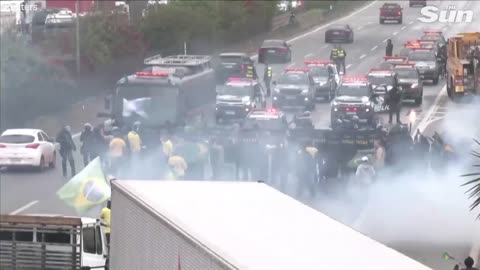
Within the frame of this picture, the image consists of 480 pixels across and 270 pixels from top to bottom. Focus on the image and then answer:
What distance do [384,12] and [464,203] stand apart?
1850 inches

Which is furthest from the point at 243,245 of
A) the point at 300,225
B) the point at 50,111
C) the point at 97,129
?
the point at 50,111

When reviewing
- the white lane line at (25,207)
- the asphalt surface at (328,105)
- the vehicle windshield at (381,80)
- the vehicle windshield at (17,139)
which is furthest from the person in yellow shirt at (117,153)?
the vehicle windshield at (381,80)

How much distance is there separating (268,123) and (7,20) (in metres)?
14.0

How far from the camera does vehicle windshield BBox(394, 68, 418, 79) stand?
4578 centimetres

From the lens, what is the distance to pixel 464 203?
2325cm

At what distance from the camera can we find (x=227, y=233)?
39.1 ft

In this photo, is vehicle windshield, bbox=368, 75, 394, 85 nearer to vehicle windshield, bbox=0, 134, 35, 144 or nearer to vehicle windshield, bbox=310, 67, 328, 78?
vehicle windshield, bbox=310, 67, 328, 78

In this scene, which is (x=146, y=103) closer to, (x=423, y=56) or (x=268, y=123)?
(x=268, y=123)

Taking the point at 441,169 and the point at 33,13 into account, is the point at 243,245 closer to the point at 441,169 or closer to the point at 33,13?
the point at 441,169

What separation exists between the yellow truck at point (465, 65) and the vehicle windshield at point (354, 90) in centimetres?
307

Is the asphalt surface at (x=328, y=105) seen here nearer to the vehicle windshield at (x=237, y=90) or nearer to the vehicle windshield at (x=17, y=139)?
the vehicle windshield at (x=17, y=139)

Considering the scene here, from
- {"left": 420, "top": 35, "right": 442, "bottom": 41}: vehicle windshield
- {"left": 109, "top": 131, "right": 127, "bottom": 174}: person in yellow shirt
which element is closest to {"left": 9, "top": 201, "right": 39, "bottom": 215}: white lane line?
{"left": 109, "top": 131, "right": 127, "bottom": 174}: person in yellow shirt

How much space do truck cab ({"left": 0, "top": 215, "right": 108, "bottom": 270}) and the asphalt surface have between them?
5279mm

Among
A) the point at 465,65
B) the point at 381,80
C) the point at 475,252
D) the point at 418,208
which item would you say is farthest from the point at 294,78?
the point at 475,252
